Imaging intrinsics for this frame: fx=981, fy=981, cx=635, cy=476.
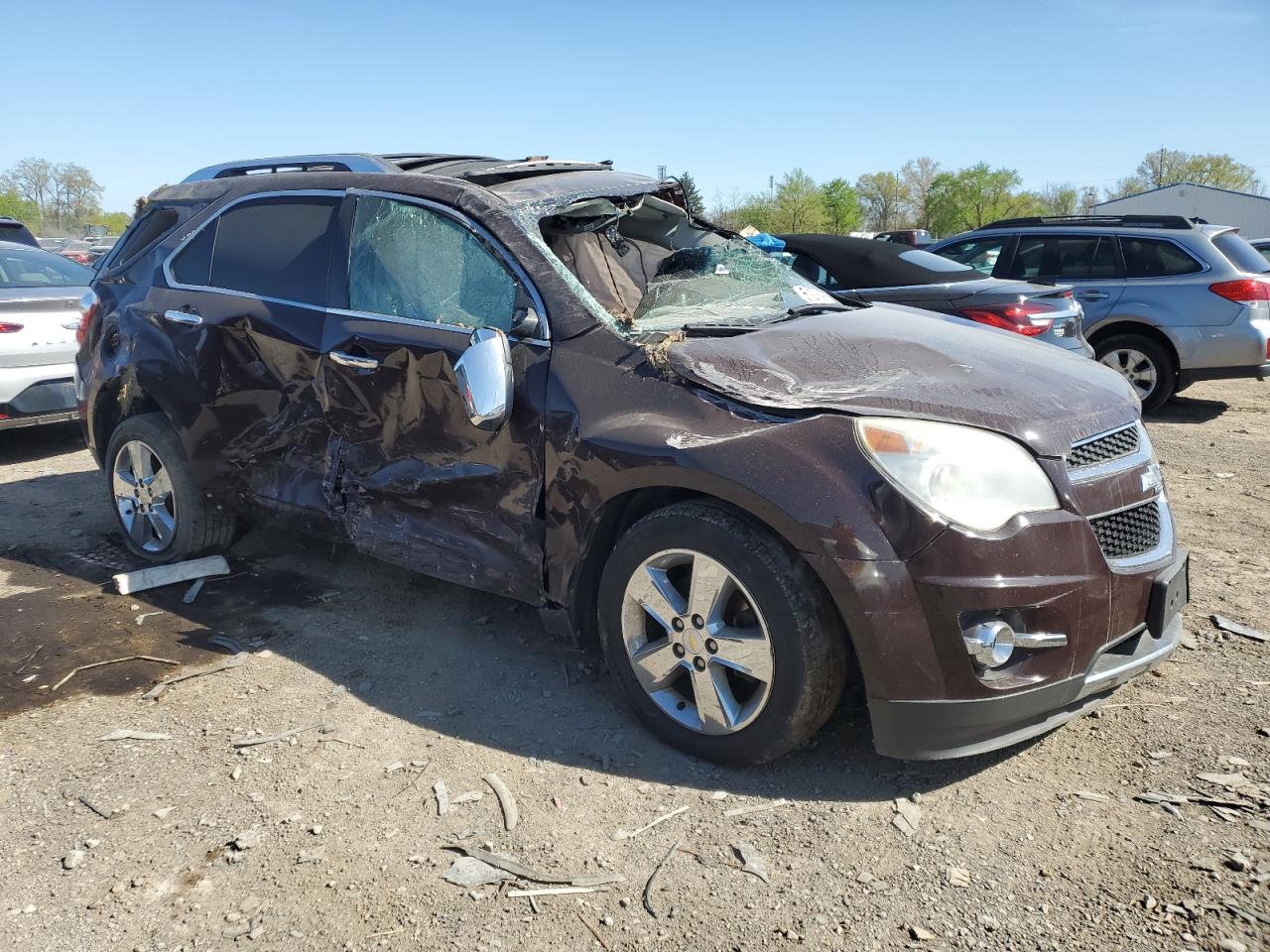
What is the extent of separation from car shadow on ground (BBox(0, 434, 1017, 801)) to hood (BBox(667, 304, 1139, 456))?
110 centimetres

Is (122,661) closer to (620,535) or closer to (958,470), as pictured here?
(620,535)

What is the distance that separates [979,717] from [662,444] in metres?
1.18

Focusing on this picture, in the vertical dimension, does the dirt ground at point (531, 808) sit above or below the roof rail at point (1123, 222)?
below

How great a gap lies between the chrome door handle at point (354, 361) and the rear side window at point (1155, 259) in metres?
7.67

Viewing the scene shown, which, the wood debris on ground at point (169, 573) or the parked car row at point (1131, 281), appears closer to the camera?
the wood debris on ground at point (169, 573)

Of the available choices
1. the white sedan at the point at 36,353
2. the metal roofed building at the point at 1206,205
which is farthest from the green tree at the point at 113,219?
the white sedan at the point at 36,353

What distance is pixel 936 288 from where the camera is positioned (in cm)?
727

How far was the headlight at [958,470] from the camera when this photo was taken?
2.65 meters

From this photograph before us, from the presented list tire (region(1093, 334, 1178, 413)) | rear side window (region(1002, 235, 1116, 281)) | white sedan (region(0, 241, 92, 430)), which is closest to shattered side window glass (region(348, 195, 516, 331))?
white sedan (region(0, 241, 92, 430))

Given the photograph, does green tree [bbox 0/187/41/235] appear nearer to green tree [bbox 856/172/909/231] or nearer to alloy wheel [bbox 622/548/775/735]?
green tree [bbox 856/172/909/231]

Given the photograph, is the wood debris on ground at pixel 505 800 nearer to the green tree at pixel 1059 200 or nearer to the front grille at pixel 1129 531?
the front grille at pixel 1129 531

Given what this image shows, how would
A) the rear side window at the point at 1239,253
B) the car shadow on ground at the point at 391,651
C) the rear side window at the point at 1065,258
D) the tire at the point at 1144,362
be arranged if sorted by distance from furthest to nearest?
the rear side window at the point at 1065,258
the tire at the point at 1144,362
the rear side window at the point at 1239,253
the car shadow on ground at the point at 391,651

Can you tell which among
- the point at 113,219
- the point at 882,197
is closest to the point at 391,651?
the point at 882,197

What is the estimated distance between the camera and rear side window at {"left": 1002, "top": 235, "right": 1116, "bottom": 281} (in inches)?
357
